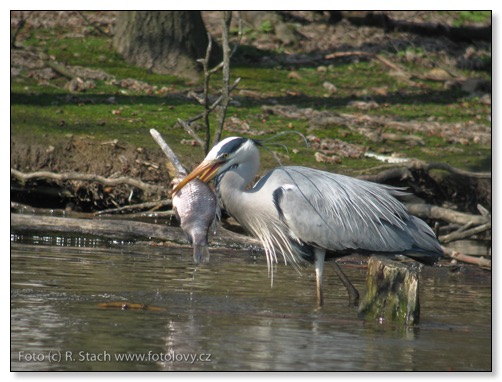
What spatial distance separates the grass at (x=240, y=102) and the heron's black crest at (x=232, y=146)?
500cm

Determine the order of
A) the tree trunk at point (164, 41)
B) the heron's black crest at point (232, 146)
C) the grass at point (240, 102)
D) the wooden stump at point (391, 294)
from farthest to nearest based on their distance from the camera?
1. the tree trunk at point (164, 41)
2. the grass at point (240, 102)
3. the heron's black crest at point (232, 146)
4. the wooden stump at point (391, 294)

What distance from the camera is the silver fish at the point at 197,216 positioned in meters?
7.97

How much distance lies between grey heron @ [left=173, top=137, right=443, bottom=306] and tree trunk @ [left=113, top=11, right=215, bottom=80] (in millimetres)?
8661

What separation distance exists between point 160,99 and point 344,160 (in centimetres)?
363

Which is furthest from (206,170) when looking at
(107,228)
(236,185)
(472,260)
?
(472,260)

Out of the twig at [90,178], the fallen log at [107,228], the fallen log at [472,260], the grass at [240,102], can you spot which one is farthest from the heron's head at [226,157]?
the grass at [240,102]

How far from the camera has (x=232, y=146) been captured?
353 inches

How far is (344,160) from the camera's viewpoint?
14477 millimetres

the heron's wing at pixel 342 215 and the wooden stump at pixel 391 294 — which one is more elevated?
the heron's wing at pixel 342 215

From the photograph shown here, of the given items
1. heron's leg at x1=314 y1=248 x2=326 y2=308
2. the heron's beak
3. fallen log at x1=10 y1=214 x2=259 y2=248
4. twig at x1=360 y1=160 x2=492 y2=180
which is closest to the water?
heron's leg at x1=314 y1=248 x2=326 y2=308

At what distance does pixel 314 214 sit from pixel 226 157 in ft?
3.34

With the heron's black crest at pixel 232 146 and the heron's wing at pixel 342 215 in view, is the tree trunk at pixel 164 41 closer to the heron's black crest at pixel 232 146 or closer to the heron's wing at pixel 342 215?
the heron's wing at pixel 342 215

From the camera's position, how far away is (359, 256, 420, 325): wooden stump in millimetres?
8336
